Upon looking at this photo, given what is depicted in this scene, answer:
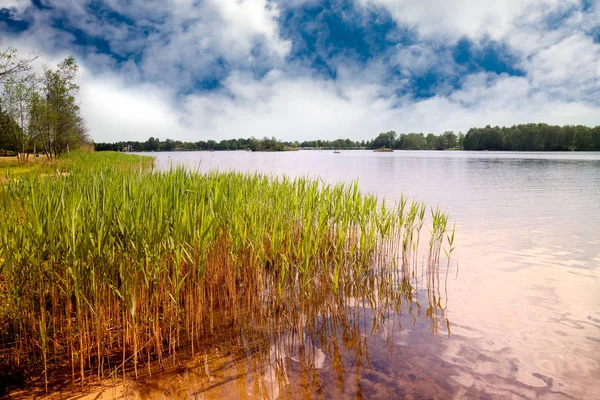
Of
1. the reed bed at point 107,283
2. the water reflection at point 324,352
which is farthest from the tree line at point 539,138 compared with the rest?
the reed bed at point 107,283

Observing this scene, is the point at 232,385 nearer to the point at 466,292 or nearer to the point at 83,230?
the point at 83,230

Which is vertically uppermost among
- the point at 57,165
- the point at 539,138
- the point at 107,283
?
the point at 539,138

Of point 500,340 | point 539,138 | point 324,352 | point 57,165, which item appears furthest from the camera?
point 539,138

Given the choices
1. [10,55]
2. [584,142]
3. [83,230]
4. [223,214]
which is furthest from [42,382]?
[584,142]

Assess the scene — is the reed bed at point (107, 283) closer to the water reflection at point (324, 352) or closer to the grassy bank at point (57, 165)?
the water reflection at point (324, 352)

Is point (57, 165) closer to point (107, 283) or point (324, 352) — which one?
point (107, 283)

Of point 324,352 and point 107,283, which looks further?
point 324,352

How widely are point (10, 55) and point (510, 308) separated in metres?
27.8

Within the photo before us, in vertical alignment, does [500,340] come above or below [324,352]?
below

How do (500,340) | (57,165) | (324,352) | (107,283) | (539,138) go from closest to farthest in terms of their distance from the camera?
(107,283) → (324,352) → (500,340) → (57,165) → (539,138)

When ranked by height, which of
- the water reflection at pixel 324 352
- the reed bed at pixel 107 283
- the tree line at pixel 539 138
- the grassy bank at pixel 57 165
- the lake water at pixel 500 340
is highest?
the tree line at pixel 539 138

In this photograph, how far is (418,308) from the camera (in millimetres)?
5613

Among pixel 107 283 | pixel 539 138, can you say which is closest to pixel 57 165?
pixel 107 283

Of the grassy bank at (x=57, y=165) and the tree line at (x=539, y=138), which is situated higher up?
the tree line at (x=539, y=138)
